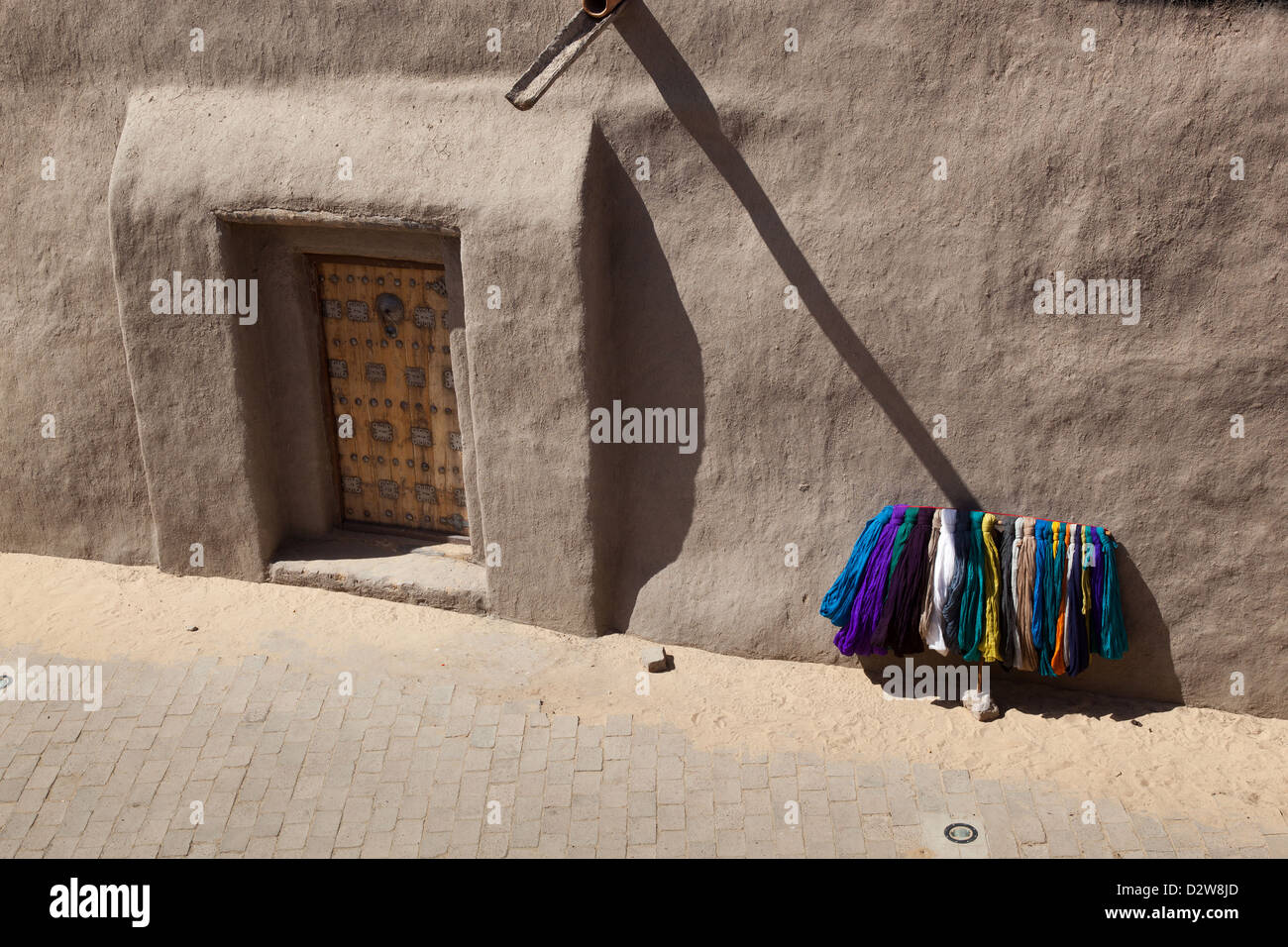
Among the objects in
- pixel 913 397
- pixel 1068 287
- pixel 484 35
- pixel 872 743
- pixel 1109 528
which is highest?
pixel 484 35

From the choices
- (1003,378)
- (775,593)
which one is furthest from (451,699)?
(1003,378)

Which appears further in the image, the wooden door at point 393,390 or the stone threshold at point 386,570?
the stone threshold at point 386,570

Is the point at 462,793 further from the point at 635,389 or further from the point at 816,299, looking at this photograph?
the point at 816,299

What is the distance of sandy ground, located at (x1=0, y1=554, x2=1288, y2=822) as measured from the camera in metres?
6.54

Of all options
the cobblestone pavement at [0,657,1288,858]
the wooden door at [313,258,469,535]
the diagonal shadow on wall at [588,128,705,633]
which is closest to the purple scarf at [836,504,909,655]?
the cobblestone pavement at [0,657,1288,858]

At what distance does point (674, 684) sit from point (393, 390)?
2512mm

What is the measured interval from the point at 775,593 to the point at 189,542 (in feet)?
12.5

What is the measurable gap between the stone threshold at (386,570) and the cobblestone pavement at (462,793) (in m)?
0.85

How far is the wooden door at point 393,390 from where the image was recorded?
25.5ft

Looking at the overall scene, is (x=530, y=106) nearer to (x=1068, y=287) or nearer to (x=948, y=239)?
(x=948, y=239)

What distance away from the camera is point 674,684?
7.31 meters

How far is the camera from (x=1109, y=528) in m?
6.74

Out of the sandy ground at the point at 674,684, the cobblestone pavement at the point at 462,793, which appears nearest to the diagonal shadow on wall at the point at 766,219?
the sandy ground at the point at 674,684

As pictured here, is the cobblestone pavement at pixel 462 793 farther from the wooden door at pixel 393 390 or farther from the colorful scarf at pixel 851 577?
the wooden door at pixel 393 390
